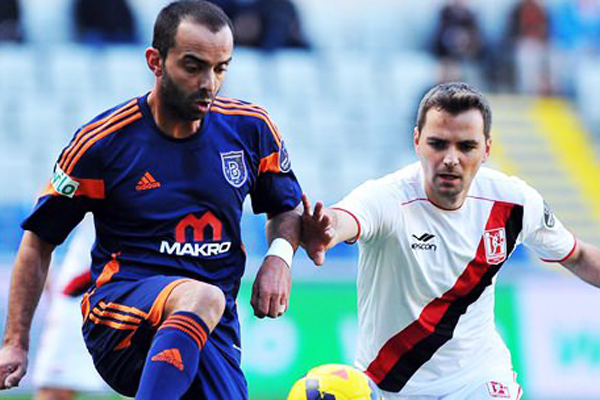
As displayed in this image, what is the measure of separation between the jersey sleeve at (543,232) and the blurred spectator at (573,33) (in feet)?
41.6

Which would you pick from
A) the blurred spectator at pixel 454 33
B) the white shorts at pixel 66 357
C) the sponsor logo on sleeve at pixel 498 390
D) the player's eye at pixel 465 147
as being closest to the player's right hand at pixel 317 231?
the player's eye at pixel 465 147

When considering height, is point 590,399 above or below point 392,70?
below

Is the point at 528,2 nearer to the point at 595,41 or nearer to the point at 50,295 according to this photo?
the point at 595,41

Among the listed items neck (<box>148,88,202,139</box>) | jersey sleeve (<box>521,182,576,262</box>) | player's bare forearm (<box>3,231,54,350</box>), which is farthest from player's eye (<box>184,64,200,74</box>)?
jersey sleeve (<box>521,182,576,262</box>)

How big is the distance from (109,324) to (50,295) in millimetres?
4776

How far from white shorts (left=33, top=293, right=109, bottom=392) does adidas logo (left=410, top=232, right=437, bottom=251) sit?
2.83 m

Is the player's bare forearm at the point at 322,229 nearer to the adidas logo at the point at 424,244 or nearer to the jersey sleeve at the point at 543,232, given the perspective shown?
the adidas logo at the point at 424,244

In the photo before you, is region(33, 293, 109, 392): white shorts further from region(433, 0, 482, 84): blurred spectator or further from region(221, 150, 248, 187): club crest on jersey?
region(433, 0, 482, 84): blurred spectator

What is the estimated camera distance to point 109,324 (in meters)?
5.25

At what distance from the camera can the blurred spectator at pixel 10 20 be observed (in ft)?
48.9

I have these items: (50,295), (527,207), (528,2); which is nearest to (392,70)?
(528,2)

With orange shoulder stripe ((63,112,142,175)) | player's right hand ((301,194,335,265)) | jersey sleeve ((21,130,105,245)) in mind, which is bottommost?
player's right hand ((301,194,335,265))

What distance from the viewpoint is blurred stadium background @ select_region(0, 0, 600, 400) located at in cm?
1190

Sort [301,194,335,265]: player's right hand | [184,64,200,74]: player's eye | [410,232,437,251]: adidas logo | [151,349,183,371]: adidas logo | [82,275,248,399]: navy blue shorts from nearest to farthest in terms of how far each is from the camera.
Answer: [151,349,183,371]: adidas logo, [82,275,248,399]: navy blue shorts, [184,64,200,74]: player's eye, [301,194,335,265]: player's right hand, [410,232,437,251]: adidas logo
